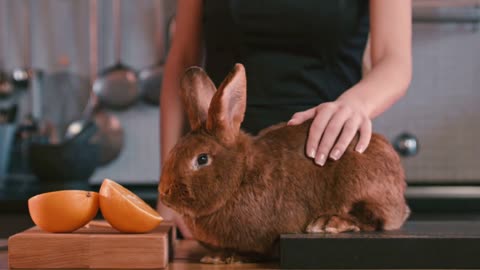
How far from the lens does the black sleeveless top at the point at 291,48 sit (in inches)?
55.2

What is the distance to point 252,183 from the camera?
0.89 meters

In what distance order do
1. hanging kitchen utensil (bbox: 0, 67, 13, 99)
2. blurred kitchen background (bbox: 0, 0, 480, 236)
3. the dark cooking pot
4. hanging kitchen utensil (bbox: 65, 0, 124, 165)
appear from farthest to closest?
hanging kitchen utensil (bbox: 0, 67, 13, 99) < hanging kitchen utensil (bbox: 65, 0, 124, 165) < blurred kitchen background (bbox: 0, 0, 480, 236) < the dark cooking pot

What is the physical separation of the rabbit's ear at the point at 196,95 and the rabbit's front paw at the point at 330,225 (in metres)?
0.18

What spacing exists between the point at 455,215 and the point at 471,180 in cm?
48

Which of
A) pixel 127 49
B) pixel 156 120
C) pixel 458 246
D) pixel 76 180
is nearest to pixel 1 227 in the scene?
pixel 76 180

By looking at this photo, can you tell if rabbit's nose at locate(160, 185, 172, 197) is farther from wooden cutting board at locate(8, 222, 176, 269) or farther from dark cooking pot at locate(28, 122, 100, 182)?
dark cooking pot at locate(28, 122, 100, 182)

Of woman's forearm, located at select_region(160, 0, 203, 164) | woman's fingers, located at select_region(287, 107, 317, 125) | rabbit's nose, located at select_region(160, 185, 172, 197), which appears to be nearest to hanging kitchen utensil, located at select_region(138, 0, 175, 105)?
woman's forearm, located at select_region(160, 0, 203, 164)

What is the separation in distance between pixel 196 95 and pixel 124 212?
0.53 ft

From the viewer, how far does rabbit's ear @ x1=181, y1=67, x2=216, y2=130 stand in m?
0.91

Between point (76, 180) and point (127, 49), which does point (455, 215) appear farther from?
point (127, 49)

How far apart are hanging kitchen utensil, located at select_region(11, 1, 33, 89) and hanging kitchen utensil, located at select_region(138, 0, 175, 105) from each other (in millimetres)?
441

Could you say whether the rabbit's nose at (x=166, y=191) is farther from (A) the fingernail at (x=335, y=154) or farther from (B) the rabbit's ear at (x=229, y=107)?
(A) the fingernail at (x=335, y=154)

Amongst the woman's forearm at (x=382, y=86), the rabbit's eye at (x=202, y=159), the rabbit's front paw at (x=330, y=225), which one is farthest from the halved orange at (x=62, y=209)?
the woman's forearm at (x=382, y=86)

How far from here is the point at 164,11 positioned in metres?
3.06
